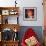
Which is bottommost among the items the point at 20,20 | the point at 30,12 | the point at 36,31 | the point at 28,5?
the point at 36,31

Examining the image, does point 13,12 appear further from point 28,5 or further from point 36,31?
point 36,31

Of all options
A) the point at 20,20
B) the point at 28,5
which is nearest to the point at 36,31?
the point at 20,20

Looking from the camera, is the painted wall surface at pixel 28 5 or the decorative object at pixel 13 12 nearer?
the decorative object at pixel 13 12

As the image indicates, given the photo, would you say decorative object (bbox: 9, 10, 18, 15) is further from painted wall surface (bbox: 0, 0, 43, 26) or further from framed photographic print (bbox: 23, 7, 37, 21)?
framed photographic print (bbox: 23, 7, 37, 21)

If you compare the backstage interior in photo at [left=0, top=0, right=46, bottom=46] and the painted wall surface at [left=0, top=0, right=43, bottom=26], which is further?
the painted wall surface at [left=0, top=0, right=43, bottom=26]

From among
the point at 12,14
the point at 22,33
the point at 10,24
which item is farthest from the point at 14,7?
the point at 22,33

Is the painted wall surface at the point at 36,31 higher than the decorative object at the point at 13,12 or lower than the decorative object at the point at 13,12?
lower

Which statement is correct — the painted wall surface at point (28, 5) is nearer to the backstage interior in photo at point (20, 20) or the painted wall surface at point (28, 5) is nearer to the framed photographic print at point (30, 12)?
the backstage interior in photo at point (20, 20)

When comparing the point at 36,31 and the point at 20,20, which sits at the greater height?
the point at 20,20

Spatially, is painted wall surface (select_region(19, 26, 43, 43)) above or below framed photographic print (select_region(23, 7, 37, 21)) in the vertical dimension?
below

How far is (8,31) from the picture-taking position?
19.3 feet

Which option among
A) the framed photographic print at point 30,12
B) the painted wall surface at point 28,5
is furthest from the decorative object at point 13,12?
the framed photographic print at point 30,12

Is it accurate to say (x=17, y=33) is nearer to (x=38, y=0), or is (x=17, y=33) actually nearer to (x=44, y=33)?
(x=44, y=33)

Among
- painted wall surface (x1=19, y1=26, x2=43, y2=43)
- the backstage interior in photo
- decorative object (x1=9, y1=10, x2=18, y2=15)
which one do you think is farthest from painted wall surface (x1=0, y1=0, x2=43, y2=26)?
decorative object (x1=9, y1=10, x2=18, y2=15)
